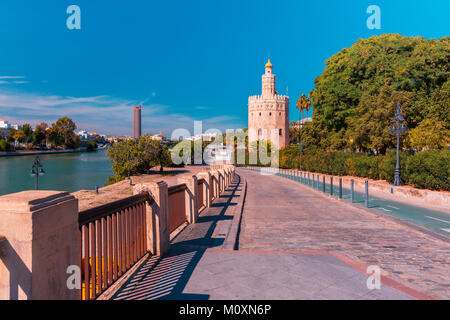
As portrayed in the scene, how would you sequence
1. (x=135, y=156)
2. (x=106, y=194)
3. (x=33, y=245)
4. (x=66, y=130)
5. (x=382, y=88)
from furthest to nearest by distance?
(x=66, y=130) < (x=135, y=156) < (x=106, y=194) < (x=382, y=88) < (x=33, y=245)

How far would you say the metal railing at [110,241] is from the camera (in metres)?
3.90

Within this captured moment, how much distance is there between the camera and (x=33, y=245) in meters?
2.63

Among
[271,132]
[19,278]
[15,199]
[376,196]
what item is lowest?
[376,196]

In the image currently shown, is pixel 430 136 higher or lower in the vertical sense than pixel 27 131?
lower

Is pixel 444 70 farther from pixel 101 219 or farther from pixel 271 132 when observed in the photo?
pixel 271 132

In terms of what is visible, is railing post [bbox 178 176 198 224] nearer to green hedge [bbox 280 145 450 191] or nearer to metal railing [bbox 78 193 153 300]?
metal railing [bbox 78 193 153 300]

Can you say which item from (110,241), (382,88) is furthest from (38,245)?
(382,88)

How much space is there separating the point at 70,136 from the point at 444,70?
630 feet

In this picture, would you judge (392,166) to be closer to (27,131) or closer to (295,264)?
(295,264)

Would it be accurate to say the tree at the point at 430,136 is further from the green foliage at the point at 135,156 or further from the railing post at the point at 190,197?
the green foliage at the point at 135,156

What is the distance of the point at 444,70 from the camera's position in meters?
28.3

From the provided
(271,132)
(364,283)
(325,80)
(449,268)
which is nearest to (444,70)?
→ (325,80)

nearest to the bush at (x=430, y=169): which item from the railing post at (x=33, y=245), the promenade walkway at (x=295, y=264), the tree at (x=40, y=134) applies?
the promenade walkway at (x=295, y=264)

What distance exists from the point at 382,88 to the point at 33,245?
98.8 ft
